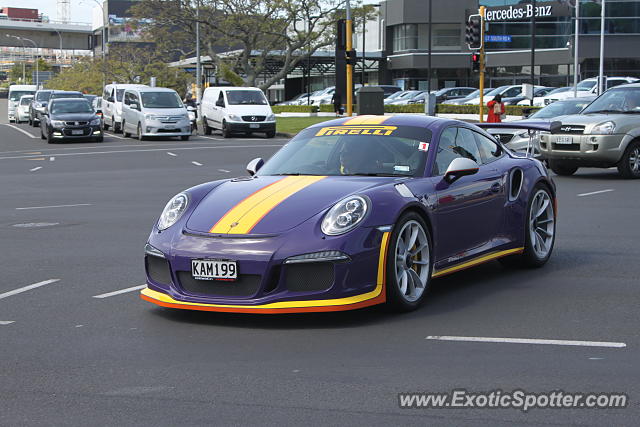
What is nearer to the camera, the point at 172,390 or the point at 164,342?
the point at 172,390

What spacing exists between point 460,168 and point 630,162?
39.6 ft

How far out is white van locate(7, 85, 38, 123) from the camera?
209ft

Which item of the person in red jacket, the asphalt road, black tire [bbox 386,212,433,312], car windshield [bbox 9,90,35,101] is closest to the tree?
car windshield [bbox 9,90,35,101]

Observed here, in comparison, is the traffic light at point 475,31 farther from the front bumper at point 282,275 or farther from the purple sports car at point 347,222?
the front bumper at point 282,275

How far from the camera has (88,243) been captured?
1104 centimetres

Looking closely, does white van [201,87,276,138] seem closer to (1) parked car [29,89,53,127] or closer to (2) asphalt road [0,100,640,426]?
(1) parked car [29,89,53,127]

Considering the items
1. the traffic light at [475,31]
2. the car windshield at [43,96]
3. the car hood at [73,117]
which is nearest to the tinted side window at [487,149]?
the traffic light at [475,31]

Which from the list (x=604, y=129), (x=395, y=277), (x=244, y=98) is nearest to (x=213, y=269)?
(x=395, y=277)

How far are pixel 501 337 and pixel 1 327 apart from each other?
3277 mm

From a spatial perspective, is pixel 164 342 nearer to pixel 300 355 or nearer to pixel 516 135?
pixel 300 355

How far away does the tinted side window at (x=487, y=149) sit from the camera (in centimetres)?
866

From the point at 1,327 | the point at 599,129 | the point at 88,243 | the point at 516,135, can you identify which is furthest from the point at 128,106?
the point at 1,327

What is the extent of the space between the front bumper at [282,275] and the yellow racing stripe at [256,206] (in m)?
0.12

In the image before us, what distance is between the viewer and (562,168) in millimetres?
20000
